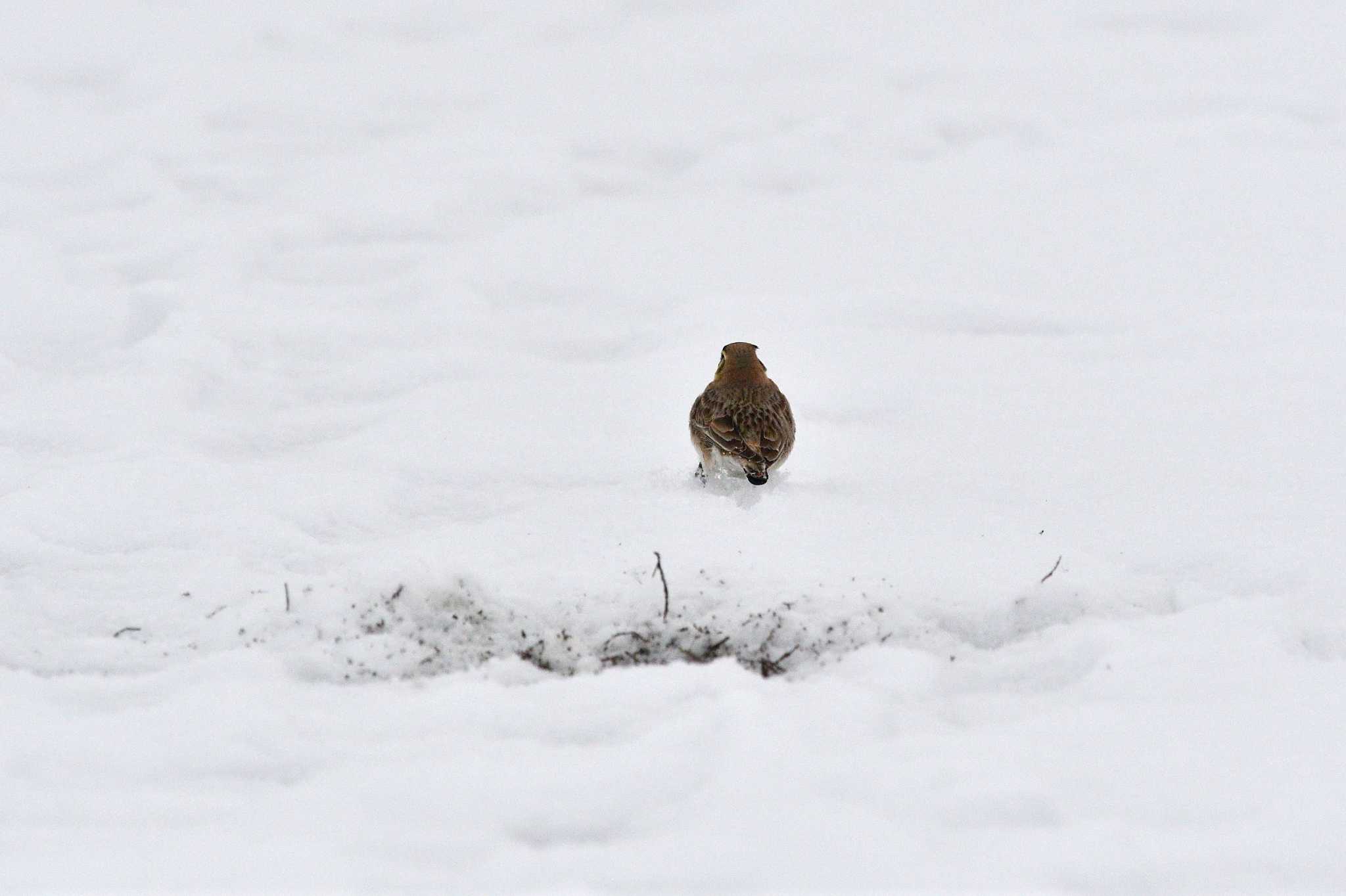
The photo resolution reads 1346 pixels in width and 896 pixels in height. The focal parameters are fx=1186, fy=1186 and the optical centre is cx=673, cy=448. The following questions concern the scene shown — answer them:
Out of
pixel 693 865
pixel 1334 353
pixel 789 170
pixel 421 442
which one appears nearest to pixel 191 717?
pixel 693 865

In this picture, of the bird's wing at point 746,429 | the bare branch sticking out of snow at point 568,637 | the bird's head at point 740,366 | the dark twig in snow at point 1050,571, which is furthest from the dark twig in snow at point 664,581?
the bird's head at point 740,366

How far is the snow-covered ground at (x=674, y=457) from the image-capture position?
2783mm

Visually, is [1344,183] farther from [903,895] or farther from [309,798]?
[309,798]

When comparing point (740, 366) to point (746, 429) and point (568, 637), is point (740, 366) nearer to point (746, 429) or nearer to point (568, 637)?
point (746, 429)

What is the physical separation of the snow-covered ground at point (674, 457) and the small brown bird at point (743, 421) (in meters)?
0.20

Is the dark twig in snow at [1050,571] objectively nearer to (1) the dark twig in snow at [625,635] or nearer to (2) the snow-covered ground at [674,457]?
(2) the snow-covered ground at [674,457]

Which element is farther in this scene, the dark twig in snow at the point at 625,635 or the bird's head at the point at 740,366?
the bird's head at the point at 740,366

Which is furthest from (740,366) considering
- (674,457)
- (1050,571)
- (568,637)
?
(568,637)

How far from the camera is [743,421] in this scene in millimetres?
4844

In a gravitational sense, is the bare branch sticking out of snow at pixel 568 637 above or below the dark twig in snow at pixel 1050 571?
below

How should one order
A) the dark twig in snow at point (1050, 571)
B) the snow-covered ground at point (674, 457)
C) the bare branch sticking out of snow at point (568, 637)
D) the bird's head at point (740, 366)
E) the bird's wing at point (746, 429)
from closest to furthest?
1. the snow-covered ground at point (674, 457)
2. the bare branch sticking out of snow at point (568, 637)
3. the dark twig in snow at point (1050, 571)
4. the bird's wing at point (746, 429)
5. the bird's head at point (740, 366)

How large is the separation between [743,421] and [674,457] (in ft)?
1.81

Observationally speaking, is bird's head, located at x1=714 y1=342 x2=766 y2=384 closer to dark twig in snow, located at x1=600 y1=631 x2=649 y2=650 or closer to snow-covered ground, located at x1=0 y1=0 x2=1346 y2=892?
snow-covered ground, located at x1=0 y1=0 x2=1346 y2=892

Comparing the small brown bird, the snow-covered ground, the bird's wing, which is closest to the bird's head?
the small brown bird
